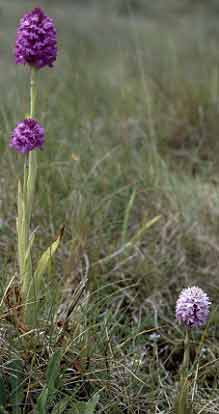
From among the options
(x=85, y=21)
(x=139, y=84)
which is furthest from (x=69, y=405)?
(x=85, y=21)

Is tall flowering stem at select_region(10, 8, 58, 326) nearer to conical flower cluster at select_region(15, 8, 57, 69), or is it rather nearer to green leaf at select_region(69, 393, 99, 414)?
conical flower cluster at select_region(15, 8, 57, 69)

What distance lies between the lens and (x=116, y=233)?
6.85 ft

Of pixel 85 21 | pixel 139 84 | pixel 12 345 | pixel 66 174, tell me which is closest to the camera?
pixel 12 345

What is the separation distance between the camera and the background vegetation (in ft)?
4.45

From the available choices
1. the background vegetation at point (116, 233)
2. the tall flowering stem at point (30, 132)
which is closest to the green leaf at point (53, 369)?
the background vegetation at point (116, 233)

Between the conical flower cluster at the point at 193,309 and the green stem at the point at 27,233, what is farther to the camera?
the green stem at the point at 27,233

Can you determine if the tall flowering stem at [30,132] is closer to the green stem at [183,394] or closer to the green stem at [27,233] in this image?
the green stem at [27,233]

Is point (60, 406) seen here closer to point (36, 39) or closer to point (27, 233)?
point (27, 233)

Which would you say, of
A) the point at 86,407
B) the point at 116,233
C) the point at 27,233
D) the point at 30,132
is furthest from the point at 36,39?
the point at 116,233

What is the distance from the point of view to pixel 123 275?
6.25 feet

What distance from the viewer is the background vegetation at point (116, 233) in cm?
136

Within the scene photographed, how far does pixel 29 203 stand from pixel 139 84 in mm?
2575

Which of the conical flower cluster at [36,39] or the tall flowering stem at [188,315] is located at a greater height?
Answer: the conical flower cluster at [36,39]

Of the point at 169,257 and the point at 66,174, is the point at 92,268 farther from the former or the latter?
the point at 66,174
